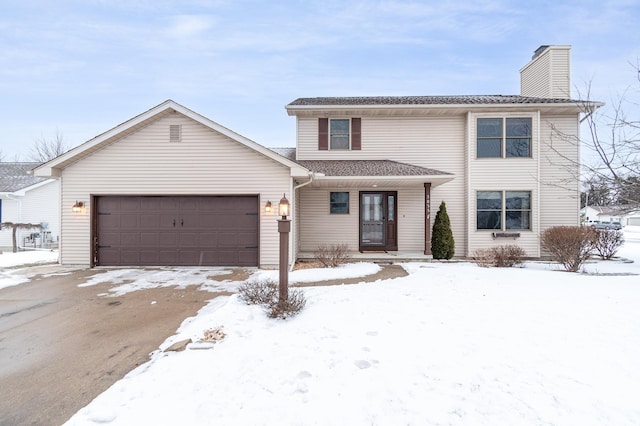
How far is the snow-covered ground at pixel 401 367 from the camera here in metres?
2.35

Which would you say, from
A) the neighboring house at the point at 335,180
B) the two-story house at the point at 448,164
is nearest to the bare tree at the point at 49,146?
the neighboring house at the point at 335,180

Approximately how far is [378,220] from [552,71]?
28.3 feet

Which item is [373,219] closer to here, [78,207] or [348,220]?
[348,220]

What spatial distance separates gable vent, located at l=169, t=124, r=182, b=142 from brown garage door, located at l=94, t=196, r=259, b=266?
1.66 meters

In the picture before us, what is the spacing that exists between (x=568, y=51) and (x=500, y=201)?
247 inches

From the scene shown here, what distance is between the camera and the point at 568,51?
11.0m

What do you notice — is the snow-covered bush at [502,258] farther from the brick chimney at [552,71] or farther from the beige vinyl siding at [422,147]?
the brick chimney at [552,71]

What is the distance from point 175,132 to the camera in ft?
27.2

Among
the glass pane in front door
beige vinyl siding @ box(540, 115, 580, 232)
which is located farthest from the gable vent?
beige vinyl siding @ box(540, 115, 580, 232)

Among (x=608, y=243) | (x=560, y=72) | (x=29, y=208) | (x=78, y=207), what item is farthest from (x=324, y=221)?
(x=29, y=208)

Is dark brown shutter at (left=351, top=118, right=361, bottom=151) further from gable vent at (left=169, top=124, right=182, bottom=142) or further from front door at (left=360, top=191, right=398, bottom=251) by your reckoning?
gable vent at (left=169, top=124, right=182, bottom=142)

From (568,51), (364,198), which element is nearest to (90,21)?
(364,198)

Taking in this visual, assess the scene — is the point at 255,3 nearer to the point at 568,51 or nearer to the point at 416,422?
the point at 568,51

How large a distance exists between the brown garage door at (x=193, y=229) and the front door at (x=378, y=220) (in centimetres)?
412
